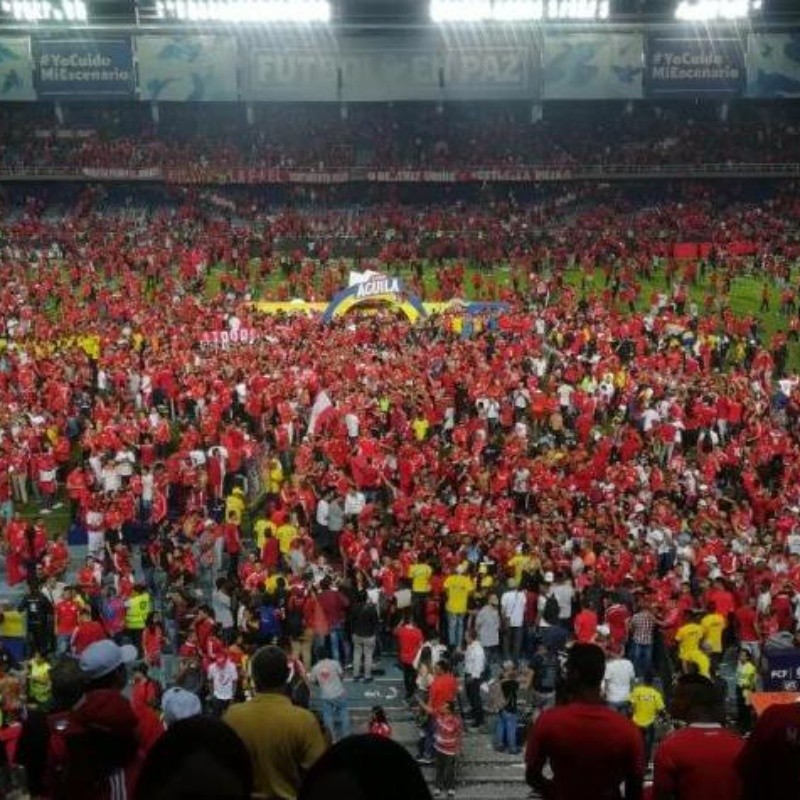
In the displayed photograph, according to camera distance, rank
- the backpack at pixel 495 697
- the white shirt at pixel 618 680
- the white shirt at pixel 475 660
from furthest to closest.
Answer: the white shirt at pixel 475 660 < the backpack at pixel 495 697 < the white shirt at pixel 618 680

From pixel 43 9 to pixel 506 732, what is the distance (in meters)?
41.6

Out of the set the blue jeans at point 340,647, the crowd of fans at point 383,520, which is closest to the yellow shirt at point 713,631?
the crowd of fans at point 383,520

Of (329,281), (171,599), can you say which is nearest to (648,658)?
(171,599)

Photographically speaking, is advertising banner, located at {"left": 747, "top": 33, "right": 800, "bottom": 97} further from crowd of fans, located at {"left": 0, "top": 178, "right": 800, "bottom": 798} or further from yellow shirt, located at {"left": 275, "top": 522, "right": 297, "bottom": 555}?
yellow shirt, located at {"left": 275, "top": 522, "right": 297, "bottom": 555}

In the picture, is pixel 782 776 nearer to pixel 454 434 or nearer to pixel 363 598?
pixel 363 598

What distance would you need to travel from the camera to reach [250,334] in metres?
23.6

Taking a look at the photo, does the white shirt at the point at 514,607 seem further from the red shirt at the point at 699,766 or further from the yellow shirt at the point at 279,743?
the yellow shirt at the point at 279,743

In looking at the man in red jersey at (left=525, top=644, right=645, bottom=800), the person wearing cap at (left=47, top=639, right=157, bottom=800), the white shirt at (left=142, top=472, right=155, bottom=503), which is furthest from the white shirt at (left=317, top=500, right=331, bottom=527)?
the person wearing cap at (left=47, top=639, right=157, bottom=800)

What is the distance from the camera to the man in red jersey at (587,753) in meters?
3.68

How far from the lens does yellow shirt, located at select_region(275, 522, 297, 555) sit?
13.8 meters

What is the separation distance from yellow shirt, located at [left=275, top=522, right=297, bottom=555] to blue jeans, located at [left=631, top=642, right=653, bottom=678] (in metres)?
4.12

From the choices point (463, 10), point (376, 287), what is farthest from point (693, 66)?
point (376, 287)

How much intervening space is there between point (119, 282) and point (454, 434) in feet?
54.0

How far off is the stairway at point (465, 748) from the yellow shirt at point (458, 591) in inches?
39.4
